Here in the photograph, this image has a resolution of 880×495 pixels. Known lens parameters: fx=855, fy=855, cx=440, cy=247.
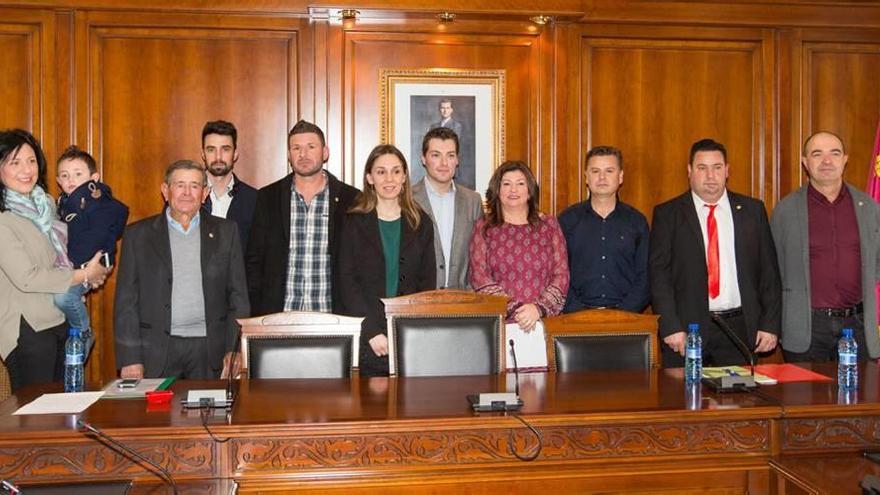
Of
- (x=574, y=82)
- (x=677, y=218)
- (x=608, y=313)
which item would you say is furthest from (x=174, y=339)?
(x=574, y=82)

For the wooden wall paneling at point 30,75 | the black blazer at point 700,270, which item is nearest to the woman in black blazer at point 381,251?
the black blazer at point 700,270

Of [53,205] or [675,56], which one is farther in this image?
[675,56]

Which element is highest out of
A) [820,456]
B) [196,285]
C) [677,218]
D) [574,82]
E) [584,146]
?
[574,82]

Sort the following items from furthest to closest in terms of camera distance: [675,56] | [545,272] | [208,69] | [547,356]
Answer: [675,56]
[208,69]
[545,272]
[547,356]

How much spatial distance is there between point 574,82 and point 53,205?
2957 millimetres

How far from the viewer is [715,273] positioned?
4.16 m

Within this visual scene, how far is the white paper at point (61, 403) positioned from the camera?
2619 millimetres

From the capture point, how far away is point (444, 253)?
4270 mm

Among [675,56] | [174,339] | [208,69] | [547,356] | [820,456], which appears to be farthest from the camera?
[675,56]

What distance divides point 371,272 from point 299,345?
0.65m

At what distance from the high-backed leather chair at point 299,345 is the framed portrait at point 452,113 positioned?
1.88 metres

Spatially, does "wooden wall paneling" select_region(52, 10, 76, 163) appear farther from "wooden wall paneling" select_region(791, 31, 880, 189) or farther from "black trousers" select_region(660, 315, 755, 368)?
"wooden wall paneling" select_region(791, 31, 880, 189)

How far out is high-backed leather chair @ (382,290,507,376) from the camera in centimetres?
344

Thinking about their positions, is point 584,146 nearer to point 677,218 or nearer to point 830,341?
point 677,218
